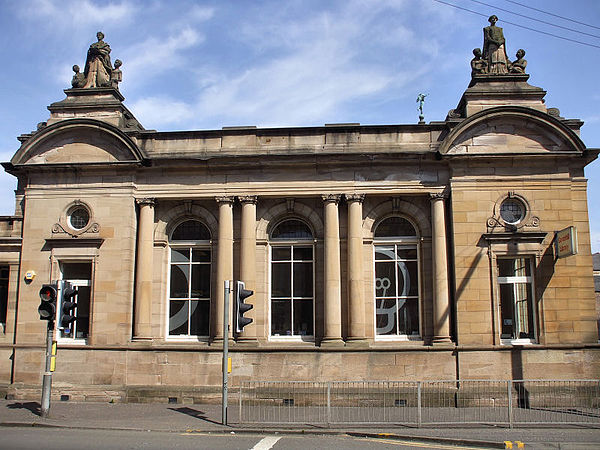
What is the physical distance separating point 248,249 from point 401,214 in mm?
4951

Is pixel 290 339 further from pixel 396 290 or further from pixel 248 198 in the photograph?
pixel 248 198

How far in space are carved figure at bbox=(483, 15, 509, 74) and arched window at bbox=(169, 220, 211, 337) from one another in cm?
1066

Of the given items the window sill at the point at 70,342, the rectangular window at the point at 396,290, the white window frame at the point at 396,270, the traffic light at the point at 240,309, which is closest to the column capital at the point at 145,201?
the window sill at the point at 70,342

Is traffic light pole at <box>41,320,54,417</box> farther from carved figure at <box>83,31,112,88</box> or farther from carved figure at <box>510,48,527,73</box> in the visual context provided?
carved figure at <box>510,48,527,73</box>

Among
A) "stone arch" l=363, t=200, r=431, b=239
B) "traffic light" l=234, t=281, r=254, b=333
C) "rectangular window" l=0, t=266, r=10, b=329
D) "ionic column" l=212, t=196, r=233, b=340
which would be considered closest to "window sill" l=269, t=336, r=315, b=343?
"ionic column" l=212, t=196, r=233, b=340

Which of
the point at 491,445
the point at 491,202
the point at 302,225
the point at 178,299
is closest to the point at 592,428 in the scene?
the point at 491,445

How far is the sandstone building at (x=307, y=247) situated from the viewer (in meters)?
18.3

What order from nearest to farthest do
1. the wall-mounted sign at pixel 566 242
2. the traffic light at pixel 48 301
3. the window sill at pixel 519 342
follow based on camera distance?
1. the traffic light at pixel 48 301
2. the wall-mounted sign at pixel 566 242
3. the window sill at pixel 519 342

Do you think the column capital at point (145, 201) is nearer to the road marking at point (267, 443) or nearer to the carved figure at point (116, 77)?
the carved figure at point (116, 77)

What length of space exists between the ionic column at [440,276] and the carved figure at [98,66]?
11505 mm

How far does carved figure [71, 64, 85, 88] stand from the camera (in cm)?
2069

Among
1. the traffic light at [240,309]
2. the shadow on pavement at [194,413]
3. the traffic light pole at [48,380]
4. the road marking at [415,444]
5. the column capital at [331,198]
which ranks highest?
the column capital at [331,198]

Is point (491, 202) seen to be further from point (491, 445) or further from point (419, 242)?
point (491, 445)

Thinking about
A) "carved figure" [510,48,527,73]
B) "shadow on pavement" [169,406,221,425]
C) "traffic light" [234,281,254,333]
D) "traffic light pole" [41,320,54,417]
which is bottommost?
"shadow on pavement" [169,406,221,425]
